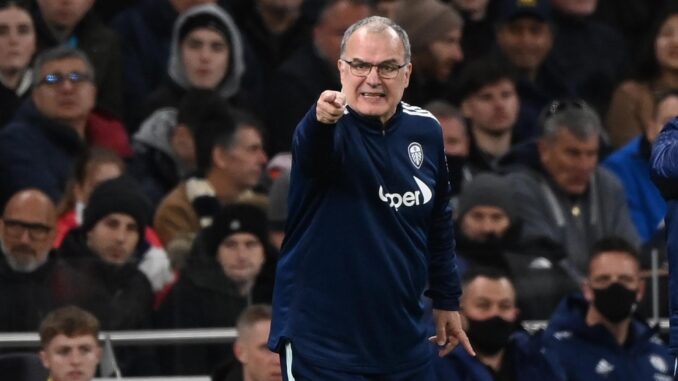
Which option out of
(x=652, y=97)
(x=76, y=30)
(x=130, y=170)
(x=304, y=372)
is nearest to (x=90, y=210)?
(x=130, y=170)

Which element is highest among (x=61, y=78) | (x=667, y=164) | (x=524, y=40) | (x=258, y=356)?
(x=524, y=40)

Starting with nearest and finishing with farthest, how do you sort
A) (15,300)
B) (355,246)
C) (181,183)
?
(355,246), (15,300), (181,183)

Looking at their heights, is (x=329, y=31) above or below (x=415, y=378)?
above

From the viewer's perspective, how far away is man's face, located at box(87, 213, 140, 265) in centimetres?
1001

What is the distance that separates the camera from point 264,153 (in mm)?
A: 11258

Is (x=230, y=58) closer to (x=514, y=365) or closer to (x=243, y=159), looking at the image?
(x=243, y=159)

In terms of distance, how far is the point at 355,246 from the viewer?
22.6 feet

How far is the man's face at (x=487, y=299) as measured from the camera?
933 centimetres

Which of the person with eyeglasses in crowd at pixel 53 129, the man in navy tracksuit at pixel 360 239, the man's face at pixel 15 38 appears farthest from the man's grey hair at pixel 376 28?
the man's face at pixel 15 38

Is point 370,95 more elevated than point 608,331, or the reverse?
point 370,95

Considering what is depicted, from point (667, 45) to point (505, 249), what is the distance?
308 centimetres

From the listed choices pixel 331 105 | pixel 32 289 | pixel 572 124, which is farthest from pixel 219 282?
pixel 331 105

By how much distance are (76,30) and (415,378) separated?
209 inches

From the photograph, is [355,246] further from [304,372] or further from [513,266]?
[513,266]
